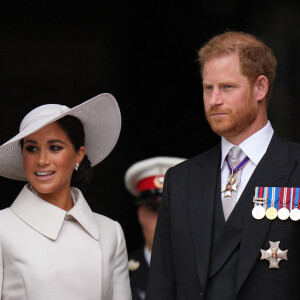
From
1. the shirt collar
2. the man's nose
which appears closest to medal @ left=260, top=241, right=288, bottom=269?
the shirt collar

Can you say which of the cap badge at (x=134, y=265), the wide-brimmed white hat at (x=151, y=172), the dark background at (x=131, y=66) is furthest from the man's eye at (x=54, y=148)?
the dark background at (x=131, y=66)

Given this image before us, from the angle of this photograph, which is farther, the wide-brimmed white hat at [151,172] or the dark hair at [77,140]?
the wide-brimmed white hat at [151,172]

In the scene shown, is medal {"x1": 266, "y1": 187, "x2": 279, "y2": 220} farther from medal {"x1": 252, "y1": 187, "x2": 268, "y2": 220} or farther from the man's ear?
the man's ear

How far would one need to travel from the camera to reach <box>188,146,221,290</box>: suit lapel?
3922 mm

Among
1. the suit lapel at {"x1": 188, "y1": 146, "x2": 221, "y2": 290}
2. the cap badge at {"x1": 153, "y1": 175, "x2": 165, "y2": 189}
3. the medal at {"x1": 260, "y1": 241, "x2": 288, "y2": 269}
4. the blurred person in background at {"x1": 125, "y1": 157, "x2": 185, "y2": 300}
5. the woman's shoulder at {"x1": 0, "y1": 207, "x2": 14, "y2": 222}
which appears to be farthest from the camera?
the cap badge at {"x1": 153, "y1": 175, "x2": 165, "y2": 189}

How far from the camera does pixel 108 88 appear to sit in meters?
6.30

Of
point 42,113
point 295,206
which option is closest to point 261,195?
point 295,206

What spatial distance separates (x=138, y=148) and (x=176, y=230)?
2501mm

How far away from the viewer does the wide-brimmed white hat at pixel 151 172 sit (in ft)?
19.0

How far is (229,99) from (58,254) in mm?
910

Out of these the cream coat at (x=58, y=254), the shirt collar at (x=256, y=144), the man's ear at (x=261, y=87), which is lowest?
the cream coat at (x=58, y=254)

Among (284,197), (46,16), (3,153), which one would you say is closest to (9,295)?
(3,153)

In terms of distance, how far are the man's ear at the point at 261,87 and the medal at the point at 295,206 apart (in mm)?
404

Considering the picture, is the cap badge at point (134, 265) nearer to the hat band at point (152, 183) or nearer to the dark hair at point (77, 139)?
the hat band at point (152, 183)
